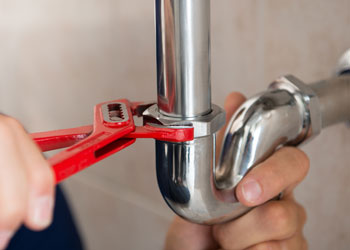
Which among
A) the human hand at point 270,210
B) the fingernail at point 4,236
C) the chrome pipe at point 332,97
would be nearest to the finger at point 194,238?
the human hand at point 270,210

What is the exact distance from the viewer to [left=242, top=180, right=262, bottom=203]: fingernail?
0.27m

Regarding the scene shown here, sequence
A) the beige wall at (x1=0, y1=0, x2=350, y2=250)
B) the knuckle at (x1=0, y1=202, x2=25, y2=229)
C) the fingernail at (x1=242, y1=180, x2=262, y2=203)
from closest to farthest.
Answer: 1. the knuckle at (x1=0, y1=202, x2=25, y2=229)
2. the fingernail at (x1=242, y1=180, x2=262, y2=203)
3. the beige wall at (x1=0, y1=0, x2=350, y2=250)

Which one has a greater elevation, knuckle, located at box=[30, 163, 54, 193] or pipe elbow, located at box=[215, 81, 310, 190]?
knuckle, located at box=[30, 163, 54, 193]

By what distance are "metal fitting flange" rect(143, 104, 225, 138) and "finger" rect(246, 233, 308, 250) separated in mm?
114

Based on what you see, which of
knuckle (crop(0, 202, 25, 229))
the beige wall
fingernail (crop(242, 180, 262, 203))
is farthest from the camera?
the beige wall

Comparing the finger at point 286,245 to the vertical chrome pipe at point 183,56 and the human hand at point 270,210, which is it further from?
the vertical chrome pipe at point 183,56

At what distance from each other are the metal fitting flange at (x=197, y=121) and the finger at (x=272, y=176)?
5 cm

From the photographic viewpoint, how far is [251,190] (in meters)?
0.27

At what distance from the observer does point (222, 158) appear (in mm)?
291

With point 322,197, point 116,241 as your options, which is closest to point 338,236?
point 322,197

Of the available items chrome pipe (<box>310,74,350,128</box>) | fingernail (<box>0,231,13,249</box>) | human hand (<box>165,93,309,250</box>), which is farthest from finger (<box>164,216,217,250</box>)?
fingernail (<box>0,231,13,249</box>)

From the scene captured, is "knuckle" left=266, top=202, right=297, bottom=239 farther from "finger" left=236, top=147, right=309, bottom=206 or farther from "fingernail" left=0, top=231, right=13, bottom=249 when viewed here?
"fingernail" left=0, top=231, right=13, bottom=249

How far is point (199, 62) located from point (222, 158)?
88 mm

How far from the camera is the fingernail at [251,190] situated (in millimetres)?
271
